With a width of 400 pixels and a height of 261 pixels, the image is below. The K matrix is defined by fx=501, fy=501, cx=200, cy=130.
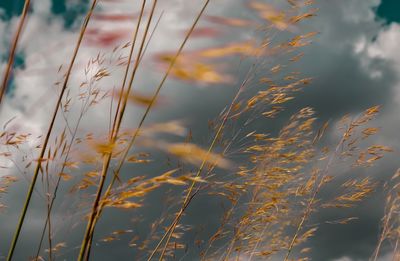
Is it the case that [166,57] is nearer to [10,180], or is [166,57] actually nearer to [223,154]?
[223,154]

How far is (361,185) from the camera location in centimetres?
373

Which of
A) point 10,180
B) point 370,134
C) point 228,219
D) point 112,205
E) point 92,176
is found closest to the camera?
point 112,205

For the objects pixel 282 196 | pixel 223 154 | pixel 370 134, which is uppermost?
pixel 223 154

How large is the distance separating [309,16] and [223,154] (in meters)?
0.67

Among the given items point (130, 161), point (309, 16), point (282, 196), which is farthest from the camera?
point (282, 196)

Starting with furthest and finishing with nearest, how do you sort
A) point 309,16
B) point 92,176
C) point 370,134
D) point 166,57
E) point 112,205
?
point 370,134 < point 309,16 < point 92,176 < point 112,205 < point 166,57

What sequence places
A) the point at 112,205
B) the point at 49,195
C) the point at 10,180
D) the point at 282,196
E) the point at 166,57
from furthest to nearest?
the point at 282,196 → the point at 10,180 → the point at 49,195 → the point at 112,205 → the point at 166,57

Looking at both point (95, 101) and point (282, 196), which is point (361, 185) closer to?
point (282, 196)

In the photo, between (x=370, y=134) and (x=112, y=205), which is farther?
(x=370, y=134)

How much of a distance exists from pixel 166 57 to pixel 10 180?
185cm

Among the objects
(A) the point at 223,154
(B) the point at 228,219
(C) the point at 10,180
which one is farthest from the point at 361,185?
(C) the point at 10,180

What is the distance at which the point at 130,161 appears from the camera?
1.43 meters

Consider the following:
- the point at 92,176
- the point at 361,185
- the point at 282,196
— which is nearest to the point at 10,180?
the point at 92,176

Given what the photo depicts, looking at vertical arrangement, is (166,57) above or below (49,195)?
above
